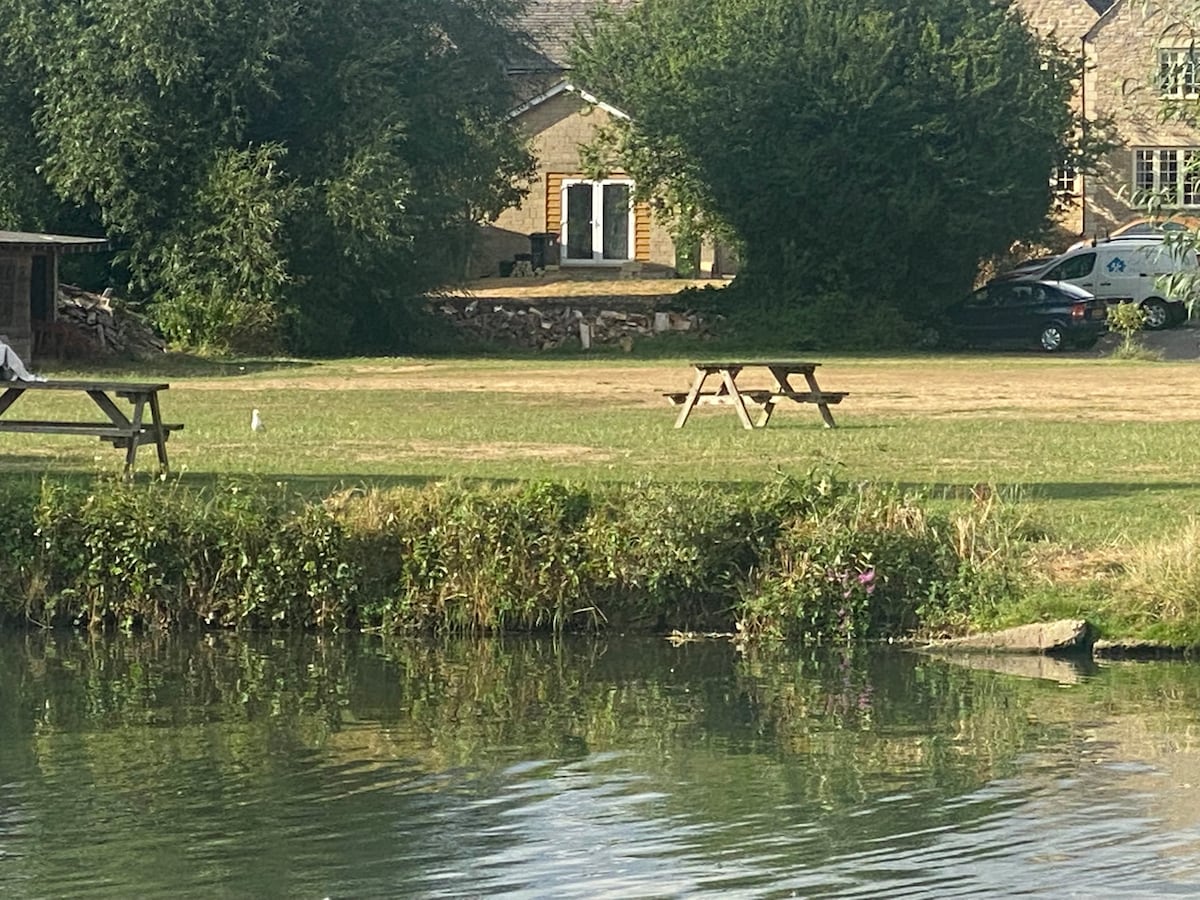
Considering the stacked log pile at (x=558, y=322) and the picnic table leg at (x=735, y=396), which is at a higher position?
the stacked log pile at (x=558, y=322)

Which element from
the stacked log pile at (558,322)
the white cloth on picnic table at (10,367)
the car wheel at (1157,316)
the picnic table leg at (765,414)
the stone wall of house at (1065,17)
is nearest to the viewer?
the white cloth on picnic table at (10,367)

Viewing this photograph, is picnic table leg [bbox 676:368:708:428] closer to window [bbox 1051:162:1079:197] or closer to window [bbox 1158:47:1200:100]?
window [bbox 1158:47:1200:100]

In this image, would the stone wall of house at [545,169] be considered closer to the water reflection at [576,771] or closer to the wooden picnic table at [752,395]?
the wooden picnic table at [752,395]

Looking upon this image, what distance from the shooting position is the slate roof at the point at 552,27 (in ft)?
218

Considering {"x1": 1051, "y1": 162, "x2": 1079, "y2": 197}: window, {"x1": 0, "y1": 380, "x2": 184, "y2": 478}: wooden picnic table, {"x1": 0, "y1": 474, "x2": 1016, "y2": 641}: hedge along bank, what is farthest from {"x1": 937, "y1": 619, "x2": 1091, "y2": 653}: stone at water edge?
{"x1": 1051, "y1": 162, "x2": 1079, "y2": 197}: window

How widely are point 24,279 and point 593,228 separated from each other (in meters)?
23.9

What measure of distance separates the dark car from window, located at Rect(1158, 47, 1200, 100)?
1289 inches

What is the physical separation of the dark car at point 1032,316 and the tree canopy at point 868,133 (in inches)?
41.1

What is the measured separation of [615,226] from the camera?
203ft

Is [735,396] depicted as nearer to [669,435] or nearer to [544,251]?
[669,435]

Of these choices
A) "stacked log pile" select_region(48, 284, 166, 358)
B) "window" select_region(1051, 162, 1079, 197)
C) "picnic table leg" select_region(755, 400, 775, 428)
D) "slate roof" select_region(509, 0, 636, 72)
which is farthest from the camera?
"slate roof" select_region(509, 0, 636, 72)

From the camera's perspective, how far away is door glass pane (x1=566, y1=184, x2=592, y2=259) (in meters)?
61.9

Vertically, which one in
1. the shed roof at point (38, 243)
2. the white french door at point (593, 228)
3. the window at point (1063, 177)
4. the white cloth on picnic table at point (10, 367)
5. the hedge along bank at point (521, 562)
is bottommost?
the hedge along bank at point (521, 562)

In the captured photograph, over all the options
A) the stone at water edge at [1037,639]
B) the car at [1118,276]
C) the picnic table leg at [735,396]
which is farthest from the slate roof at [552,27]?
the stone at water edge at [1037,639]
